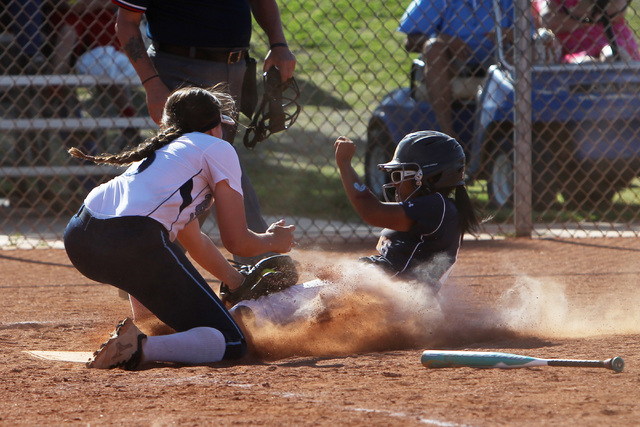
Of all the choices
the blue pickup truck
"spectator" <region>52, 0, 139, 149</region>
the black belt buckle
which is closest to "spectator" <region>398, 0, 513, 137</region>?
the blue pickup truck

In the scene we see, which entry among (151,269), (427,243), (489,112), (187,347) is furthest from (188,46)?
(489,112)

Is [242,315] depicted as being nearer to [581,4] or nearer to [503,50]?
[503,50]

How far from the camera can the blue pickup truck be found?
706cm

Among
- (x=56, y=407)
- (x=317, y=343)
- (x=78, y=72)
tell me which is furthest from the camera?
(x=78, y=72)

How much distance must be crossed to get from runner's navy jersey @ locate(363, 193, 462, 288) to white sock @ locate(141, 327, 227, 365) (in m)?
0.98

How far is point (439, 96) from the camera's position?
745cm

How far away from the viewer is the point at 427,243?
3875 mm

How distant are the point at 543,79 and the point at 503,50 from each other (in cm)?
50

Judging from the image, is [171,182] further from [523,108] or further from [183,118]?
[523,108]

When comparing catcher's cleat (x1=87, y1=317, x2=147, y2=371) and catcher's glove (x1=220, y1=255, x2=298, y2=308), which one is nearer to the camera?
catcher's cleat (x1=87, y1=317, x2=147, y2=371)

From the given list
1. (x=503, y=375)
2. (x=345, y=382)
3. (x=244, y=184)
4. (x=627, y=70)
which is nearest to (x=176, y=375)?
(x=345, y=382)

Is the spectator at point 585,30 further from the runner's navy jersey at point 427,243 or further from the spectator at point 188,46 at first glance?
the runner's navy jersey at point 427,243

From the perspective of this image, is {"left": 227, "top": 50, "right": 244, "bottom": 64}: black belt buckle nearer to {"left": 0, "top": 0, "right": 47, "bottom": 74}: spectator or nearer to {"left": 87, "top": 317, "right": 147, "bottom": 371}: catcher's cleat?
{"left": 87, "top": 317, "right": 147, "bottom": 371}: catcher's cleat

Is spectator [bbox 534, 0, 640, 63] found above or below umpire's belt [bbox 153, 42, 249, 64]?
above
